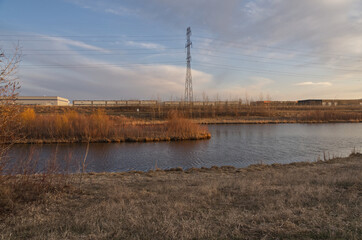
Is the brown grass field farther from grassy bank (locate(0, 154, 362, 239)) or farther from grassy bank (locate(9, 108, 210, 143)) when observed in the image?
grassy bank (locate(0, 154, 362, 239))

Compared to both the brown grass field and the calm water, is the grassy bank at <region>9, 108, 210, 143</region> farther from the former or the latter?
the brown grass field

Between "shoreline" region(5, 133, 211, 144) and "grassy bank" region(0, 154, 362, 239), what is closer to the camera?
"grassy bank" region(0, 154, 362, 239)

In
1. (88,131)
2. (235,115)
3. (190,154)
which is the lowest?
(190,154)

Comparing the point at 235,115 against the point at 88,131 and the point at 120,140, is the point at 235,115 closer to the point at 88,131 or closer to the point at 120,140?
the point at 120,140

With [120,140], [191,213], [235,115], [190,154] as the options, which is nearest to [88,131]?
[120,140]

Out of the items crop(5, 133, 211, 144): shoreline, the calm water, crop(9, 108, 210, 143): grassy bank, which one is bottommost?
the calm water

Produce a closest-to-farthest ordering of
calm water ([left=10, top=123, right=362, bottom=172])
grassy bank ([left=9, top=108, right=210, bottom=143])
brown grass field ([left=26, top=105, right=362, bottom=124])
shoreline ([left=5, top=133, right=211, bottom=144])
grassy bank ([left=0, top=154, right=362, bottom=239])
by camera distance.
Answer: grassy bank ([left=0, top=154, right=362, bottom=239])
calm water ([left=10, top=123, right=362, bottom=172])
shoreline ([left=5, top=133, right=211, bottom=144])
grassy bank ([left=9, top=108, right=210, bottom=143])
brown grass field ([left=26, top=105, right=362, bottom=124])

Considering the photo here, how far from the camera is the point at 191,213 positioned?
15.5ft

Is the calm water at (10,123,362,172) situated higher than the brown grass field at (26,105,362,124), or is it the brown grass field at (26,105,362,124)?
the brown grass field at (26,105,362,124)

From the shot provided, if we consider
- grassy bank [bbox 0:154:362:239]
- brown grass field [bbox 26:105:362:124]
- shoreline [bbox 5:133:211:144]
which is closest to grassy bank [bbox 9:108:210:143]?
shoreline [bbox 5:133:211:144]

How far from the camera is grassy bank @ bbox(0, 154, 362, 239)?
12.3 feet

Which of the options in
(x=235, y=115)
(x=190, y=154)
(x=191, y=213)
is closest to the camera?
(x=191, y=213)

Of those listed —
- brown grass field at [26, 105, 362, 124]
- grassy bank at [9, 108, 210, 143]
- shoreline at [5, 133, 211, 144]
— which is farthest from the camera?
brown grass field at [26, 105, 362, 124]

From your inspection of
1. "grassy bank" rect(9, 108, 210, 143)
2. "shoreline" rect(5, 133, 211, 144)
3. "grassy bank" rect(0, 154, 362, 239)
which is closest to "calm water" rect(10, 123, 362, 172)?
"shoreline" rect(5, 133, 211, 144)
